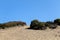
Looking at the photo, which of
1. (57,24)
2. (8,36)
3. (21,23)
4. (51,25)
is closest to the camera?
(8,36)

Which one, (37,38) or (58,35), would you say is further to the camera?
(58,35)

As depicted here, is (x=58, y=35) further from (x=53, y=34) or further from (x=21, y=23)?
(x=21, y=23)

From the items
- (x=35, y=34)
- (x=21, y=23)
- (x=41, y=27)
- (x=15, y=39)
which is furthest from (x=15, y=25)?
(x=15, y=39)

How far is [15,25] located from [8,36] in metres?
9.19

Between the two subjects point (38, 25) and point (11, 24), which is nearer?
point (38, 25)

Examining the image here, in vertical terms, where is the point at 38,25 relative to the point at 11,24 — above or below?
below

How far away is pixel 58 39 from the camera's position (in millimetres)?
23031

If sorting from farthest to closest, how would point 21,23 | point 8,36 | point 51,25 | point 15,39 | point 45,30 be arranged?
point 21,23
point 51,25
point 45,30
point 8,36
point 15,39

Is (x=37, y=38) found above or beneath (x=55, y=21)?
beneath

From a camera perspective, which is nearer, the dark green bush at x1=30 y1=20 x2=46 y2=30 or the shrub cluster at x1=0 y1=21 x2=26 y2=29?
the dark green bush at x1=30 y1=20 x2=46 y2=30

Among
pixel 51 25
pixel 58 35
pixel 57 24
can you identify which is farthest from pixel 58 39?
pixel 57 24

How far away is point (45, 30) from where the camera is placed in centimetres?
2841

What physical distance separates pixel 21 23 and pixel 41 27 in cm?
657

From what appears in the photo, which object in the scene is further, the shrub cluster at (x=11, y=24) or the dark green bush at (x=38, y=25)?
the shrub cluster at (x=11, y=24)
